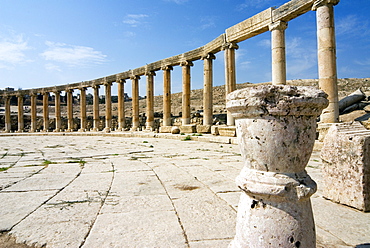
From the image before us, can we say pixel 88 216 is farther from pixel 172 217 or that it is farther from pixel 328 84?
pixel 328 84

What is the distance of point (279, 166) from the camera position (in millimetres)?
1566

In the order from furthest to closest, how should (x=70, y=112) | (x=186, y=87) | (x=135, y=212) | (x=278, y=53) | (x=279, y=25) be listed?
(x=70, y=112) → (x=186, y=87) → (x=278, y=53) → (x=279, y=25) → (x=135, y=212)

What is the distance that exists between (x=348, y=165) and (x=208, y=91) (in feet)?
43.7

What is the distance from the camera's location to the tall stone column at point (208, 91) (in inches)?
623

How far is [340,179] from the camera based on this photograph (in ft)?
9.78

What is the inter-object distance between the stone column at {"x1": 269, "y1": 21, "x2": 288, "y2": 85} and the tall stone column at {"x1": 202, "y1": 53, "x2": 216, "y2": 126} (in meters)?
5.05

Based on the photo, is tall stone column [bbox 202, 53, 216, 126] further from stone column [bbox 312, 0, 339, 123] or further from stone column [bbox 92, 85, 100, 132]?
stone column [bbox 92, 85, 100, 132]

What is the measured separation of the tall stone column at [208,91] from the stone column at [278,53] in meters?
5.05

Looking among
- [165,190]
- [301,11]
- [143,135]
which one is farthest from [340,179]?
[143,135]

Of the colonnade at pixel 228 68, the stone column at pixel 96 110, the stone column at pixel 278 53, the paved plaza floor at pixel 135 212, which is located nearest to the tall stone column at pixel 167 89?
the colonnade at pixel 228 68

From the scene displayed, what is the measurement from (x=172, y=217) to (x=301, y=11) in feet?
36.5

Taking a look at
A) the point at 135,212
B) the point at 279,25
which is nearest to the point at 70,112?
the point at 279,25

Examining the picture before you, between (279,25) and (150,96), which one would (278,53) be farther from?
(150,96)

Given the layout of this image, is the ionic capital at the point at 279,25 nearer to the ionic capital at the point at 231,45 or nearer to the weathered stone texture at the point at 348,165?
the ionic capital at the point at 231,45
